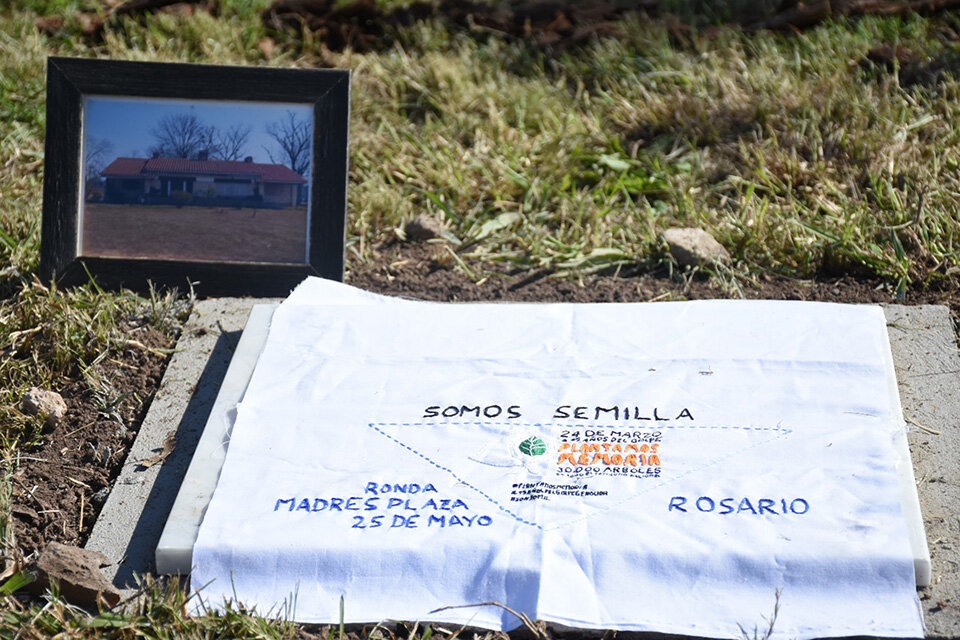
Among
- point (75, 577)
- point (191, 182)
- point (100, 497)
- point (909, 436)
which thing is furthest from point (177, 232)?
point (909, 436)

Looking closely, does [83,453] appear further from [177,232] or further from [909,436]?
[909,436]

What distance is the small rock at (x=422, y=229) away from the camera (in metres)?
2.85

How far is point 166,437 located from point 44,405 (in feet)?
0.96

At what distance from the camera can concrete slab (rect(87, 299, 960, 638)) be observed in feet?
5.51

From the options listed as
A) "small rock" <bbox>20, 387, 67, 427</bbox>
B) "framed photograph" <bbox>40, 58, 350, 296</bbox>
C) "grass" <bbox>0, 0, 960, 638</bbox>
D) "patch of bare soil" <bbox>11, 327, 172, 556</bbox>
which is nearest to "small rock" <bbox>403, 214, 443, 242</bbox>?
"grass" <bbox>0, 0, 960, 638</bbox>

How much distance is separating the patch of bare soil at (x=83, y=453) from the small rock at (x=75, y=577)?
0.15m

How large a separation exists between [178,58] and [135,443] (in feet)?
6.63

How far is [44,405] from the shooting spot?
213cm

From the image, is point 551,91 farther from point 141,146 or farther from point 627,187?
point 141,146

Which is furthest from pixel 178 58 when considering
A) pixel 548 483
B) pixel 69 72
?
pixel 548 483

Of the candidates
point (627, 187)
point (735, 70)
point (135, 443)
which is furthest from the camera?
point (735, 70)

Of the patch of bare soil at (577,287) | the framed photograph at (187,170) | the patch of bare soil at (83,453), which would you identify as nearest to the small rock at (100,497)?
the patch of bare soil at (83,453)

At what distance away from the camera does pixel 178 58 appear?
12.0 ft

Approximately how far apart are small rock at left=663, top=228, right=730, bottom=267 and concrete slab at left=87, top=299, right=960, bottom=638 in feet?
1.49
